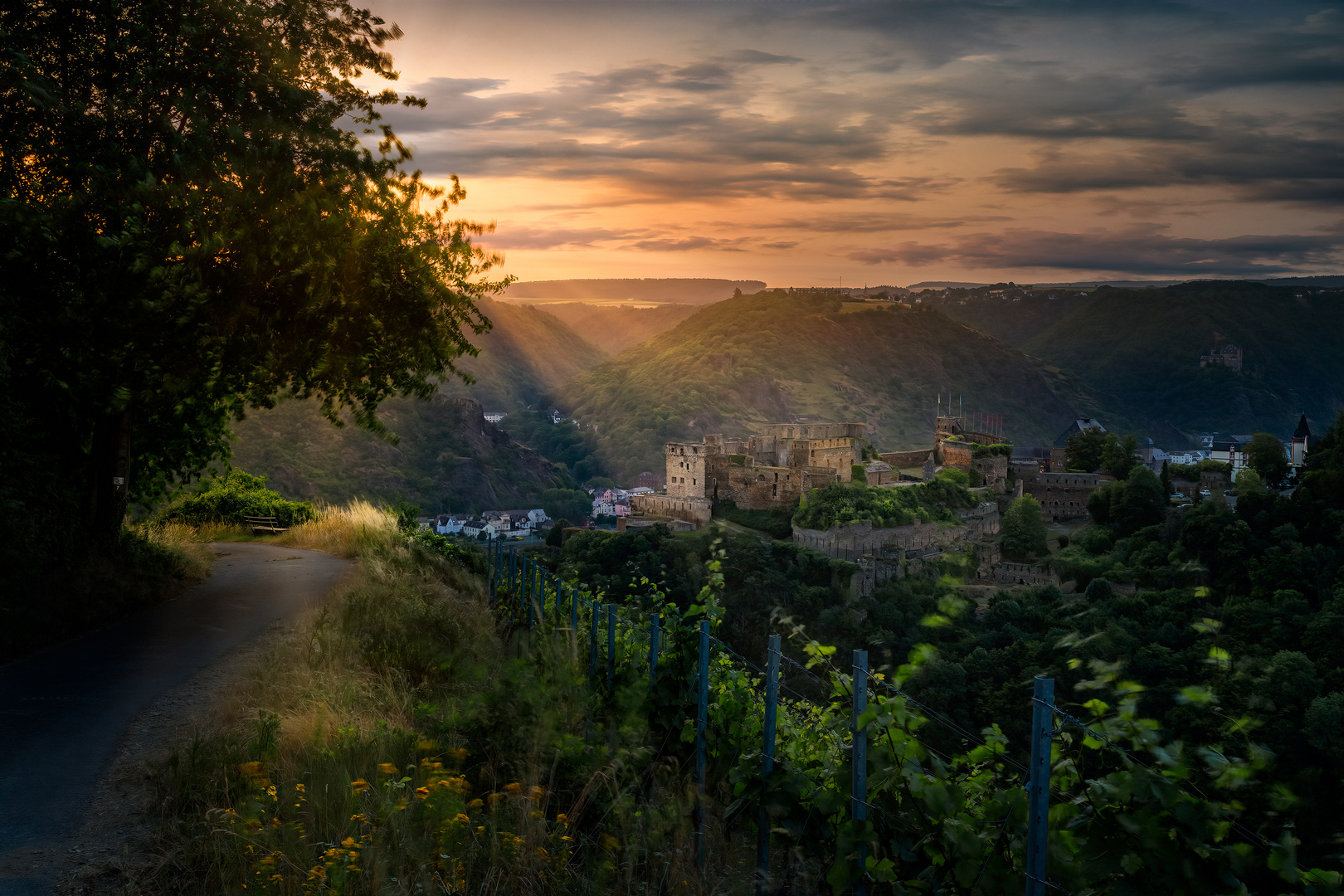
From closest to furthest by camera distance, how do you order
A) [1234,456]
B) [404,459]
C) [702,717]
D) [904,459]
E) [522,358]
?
[702,717]
[1234,456]
[904,459]
[404,459]
[522,358]

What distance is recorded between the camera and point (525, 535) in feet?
188

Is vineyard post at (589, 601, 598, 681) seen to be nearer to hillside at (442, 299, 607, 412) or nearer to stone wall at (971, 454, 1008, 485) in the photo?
stone wall at (971, 454, 1008, 485)

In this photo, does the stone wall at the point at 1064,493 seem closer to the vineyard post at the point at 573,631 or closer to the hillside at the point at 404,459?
the hillside at the point at 404,459

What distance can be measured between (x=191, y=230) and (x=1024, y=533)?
48096 mm

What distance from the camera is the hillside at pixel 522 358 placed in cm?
13738

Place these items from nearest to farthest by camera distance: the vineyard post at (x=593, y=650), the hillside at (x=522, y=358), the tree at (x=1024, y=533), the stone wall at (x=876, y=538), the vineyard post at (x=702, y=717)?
1. the vineyard post at (x=702, y=717)
2. the vineyard post at (x=593, y=650)
3. the stone wall at (x=876, y=538)
4. the tree at (x=1024, y=533)
5. the hillside at (x=522, y=358)

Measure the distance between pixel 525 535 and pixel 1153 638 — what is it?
43.4 metres

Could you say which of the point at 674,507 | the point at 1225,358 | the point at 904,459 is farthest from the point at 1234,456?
the point at 1225,358

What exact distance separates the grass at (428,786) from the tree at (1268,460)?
179 feet

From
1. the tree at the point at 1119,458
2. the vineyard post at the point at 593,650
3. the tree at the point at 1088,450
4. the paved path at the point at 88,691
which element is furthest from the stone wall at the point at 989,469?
the vineyard post at the point at 593,650

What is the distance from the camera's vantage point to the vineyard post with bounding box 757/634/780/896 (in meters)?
3.72

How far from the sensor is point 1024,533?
48.8 meters

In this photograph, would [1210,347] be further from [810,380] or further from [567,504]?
[567,504]

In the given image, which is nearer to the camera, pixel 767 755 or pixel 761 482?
pixel 767 755
